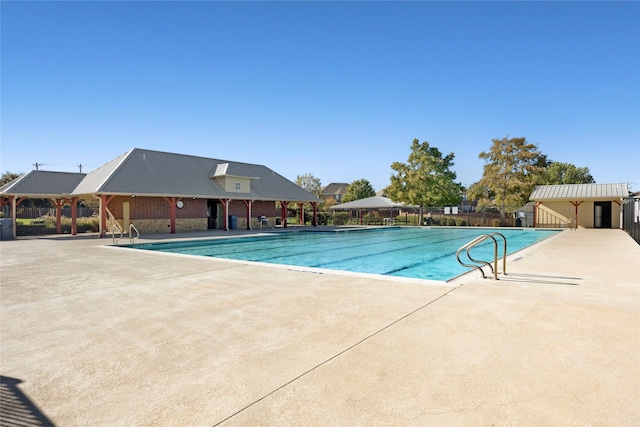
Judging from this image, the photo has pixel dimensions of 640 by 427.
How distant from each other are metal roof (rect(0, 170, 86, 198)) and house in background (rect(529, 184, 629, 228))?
33438 millimetres

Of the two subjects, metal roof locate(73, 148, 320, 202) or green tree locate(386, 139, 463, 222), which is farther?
green tree locate(386, 139, 463, 222)

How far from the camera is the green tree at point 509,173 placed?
31.3 m

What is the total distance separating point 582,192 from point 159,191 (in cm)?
3041

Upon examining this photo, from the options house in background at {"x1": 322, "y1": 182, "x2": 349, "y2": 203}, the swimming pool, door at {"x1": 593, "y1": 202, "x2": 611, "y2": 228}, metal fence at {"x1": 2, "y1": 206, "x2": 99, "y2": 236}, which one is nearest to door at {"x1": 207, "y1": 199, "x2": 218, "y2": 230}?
metal fence at {"x1": 2, "y1": 206, "x2": 99, "y2": 236}

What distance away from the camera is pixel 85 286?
6.39 meters

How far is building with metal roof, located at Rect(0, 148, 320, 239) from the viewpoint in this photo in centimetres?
1922

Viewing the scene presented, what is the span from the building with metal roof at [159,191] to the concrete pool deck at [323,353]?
49.0 ft

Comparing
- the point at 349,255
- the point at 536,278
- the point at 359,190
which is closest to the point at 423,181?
the point at 349,255

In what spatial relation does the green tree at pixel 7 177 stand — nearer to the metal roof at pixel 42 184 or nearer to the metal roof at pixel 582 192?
the metal roof at pixel 42 184

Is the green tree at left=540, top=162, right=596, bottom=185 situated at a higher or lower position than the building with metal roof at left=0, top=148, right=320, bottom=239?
higher

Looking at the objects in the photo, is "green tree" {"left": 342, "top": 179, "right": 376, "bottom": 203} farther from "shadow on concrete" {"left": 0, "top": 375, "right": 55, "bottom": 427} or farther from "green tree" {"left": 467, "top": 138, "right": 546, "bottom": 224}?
"shadow on concrete" {"left": 0, "top": 375, "right": 55, "bottom": 427}

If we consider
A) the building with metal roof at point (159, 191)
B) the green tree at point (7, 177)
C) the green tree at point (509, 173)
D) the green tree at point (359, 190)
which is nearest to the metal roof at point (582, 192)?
the green tree at point (509, 173)

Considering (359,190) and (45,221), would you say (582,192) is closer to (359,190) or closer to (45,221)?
(359,190)

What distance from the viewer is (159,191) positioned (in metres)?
20.2
